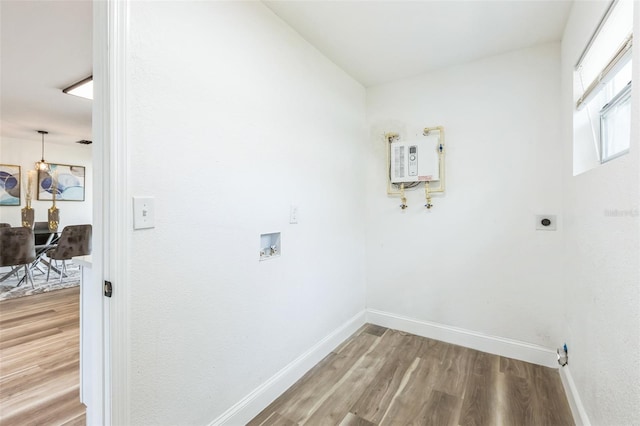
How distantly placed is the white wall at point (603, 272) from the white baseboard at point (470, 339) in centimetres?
38

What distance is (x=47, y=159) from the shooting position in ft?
17.9

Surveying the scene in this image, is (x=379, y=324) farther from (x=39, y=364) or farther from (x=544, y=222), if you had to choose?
(x=39, y=364)

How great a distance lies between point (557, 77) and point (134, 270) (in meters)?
2.92

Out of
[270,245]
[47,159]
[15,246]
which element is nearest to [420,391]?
[270,245]

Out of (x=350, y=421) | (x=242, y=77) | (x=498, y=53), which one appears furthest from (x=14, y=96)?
(x=498, y=53)

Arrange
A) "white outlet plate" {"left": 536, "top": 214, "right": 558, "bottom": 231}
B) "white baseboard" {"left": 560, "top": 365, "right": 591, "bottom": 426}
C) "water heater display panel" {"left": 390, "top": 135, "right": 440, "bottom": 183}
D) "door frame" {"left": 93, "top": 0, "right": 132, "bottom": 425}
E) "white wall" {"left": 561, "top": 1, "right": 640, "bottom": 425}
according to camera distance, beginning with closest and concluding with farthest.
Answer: "white wall" {"left": 561, "top": 1, "right": 640, "bottom": 425} < "door frame" {"left": 93, "top": 0, "right": 132, "bottom": 425} < "white baseboard" {"left": 560, "top": 365, "right": 591, "bottom": 426} < "white outlet plate" {"left": 536, "top": 214, "right": 558, "bottom": 231} < "water heater display panel" {"left": 390, "top": 135, "right": 440, "bottom": 183}

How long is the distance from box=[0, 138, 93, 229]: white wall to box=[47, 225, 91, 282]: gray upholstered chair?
3.77ft

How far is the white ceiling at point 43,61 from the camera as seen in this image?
5.98ft

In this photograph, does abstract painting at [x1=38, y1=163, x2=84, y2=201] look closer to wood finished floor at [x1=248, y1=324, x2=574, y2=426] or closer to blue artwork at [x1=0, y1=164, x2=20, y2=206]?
blue artwork at [x1=0, y1=164, x2=20, y2=206]

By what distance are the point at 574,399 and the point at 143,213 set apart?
2.41 m

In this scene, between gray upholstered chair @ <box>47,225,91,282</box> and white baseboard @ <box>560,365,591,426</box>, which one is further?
gray upholstered chair @ <box>47,225,91,282</box>

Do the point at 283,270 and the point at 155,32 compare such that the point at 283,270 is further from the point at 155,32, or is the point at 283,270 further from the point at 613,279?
the point at 613,279

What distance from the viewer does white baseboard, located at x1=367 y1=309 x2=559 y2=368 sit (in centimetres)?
208

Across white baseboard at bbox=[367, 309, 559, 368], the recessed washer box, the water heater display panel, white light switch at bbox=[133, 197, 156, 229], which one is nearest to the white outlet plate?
the water heater display panel
